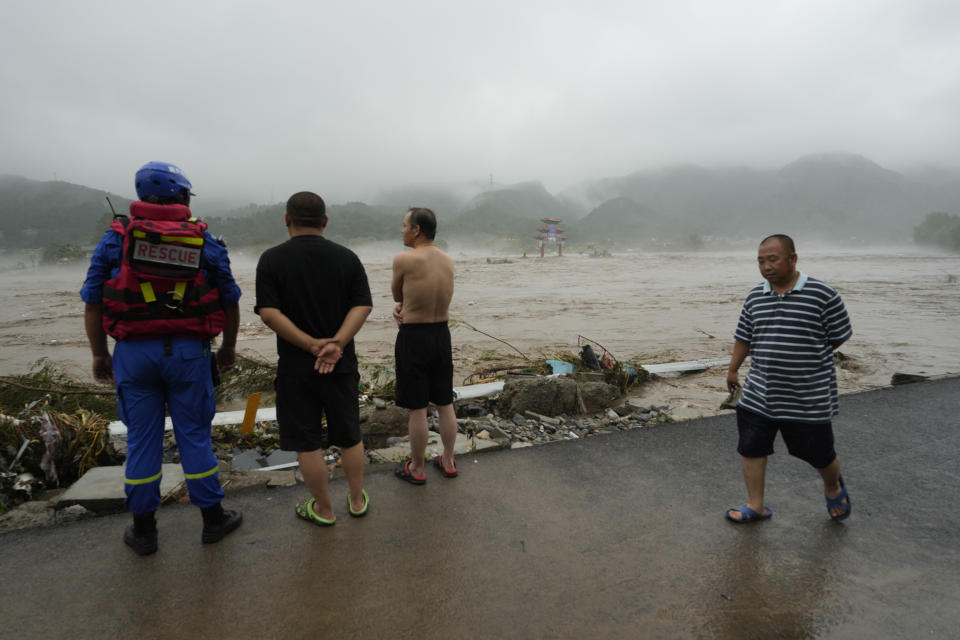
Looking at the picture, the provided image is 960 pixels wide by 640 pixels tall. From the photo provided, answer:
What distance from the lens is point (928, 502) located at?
3.11 metres

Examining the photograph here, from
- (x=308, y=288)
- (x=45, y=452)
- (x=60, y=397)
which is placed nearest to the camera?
(x=308, y=288)

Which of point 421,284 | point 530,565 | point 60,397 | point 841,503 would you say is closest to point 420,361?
point 421,284

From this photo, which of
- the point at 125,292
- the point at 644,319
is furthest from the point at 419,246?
the point at 644,319

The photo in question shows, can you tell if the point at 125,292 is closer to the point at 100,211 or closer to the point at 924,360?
the point at 924,360

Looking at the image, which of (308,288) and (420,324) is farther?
(420,324)

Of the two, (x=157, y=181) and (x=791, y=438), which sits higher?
(x=157, y=181)

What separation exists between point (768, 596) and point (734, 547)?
38 cm

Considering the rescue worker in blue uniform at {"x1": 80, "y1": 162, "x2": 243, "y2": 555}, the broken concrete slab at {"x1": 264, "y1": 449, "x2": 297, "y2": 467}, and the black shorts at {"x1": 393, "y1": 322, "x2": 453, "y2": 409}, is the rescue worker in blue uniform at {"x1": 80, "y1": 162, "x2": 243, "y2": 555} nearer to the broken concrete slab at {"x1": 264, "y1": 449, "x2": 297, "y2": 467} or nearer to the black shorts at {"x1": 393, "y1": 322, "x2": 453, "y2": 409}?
the black shorts at {"x1": 393, "y1": 322, "x2": 453, "y2": 409}

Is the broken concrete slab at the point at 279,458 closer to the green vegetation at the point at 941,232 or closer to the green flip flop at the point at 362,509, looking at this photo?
the green flip flop at the point at 362,509

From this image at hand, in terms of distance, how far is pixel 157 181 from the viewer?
2412mm

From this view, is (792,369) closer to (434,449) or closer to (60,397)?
(434,449)

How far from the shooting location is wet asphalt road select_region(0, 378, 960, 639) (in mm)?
2076

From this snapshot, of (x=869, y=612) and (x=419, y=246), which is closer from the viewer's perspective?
(x=869, y=612)

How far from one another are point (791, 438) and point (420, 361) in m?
2.24
